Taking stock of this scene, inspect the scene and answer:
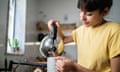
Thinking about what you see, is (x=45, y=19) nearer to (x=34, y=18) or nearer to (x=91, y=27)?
(x=34, y=18)

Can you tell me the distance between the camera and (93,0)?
65 centimetres

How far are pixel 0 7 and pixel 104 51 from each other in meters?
1.16

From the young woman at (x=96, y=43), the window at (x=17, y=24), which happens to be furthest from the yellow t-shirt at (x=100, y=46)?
the window at (x=17, y=24)

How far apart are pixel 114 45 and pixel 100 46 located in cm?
4

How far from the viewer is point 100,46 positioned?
2.12 ft

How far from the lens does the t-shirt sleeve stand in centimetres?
61

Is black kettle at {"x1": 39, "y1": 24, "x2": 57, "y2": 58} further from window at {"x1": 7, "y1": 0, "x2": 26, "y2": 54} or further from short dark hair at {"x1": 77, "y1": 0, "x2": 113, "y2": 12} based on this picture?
window at {"x1": 7, "y1": 0, "x2": 26, "y2": 54}

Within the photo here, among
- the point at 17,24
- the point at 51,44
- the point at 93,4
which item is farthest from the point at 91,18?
the point at 17,24

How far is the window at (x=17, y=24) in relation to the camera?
2398 mm

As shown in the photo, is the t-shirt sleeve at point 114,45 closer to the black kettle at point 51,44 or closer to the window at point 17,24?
the black kettle at point 51,44

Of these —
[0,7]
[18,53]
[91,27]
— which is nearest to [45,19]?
[18,53]

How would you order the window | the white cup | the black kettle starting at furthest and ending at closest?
1. the window
2. the black kettle
3. the white cup

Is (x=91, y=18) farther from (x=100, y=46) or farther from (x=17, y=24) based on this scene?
(x=17, y=24)

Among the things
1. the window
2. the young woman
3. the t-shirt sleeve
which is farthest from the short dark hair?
the window
